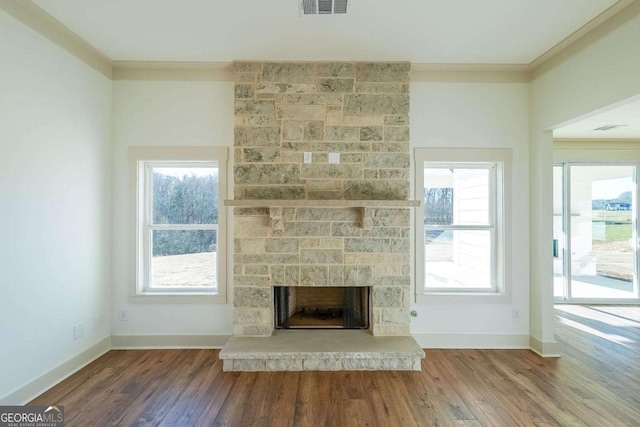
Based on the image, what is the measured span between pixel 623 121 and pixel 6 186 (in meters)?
6.30

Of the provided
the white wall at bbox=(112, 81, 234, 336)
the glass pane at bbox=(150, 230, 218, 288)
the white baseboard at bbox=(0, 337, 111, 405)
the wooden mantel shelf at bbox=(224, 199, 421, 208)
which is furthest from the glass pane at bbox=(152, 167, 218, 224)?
the white baseboard at bbox=(0, 337, 111, 405)

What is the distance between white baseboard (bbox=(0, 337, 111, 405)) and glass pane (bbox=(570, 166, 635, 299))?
6.48 meters

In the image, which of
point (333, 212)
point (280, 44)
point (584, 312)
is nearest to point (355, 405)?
point (333, 212)

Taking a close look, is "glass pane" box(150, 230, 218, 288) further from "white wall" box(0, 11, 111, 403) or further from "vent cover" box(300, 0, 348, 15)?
"vent cover" box(300, 0, 348, 15)

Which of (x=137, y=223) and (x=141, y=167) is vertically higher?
(x=141, y=167)

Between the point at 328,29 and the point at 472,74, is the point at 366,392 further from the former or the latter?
the point at 472,74

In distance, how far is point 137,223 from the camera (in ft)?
10.8

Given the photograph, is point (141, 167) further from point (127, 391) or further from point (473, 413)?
point (473, 413)

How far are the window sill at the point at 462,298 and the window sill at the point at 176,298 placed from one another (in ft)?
6.90

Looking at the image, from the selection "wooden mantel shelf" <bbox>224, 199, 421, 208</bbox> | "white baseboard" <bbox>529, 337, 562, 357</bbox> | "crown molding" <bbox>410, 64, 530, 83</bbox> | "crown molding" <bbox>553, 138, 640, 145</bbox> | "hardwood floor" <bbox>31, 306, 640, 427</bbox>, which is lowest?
"hardwood floor" <bbox>31, 306, 640, 427</bbox>

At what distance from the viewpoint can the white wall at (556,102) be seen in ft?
7.60

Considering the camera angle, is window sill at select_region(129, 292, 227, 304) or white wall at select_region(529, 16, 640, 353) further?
window sill at select_region(129, 292, 227, 304)

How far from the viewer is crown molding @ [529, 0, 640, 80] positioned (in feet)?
7.42

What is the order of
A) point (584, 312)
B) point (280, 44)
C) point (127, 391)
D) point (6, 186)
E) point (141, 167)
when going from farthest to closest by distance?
point (584, 312) < point (141, 167) < point (280, 44) < point (127, 391) < point (6, 186)
